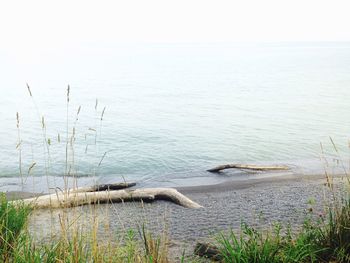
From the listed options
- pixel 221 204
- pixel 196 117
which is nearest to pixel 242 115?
pixel 196 117

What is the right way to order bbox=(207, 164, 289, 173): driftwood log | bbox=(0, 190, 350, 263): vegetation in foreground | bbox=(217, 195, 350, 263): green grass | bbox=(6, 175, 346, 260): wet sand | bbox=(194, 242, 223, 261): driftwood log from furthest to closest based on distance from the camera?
bbox=(207, 164, 289, 173): driftwood log < bbox=(6, 175, 346, 260): wet sand < bbox=(194, 242, 223, 261): driftwood log < bbox=(217, 195, 350, 263): green grass < bbox=(0, 190, 350, 263): vegetation in foreground

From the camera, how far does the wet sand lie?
9.53 m

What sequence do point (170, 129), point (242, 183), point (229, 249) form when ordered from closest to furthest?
point (229, 249)
point (242, 183)
point (170, 129)

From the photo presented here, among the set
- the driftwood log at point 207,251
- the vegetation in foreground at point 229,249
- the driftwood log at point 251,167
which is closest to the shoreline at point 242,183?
the driftwood log at point 251,167

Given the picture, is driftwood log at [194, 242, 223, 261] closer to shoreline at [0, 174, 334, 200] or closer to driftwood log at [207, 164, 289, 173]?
shoreline at [0, 174, 334, 200]

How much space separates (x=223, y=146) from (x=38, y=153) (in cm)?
971

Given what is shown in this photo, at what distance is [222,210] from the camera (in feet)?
38.4

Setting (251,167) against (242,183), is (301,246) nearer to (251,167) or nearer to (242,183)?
(242,183)

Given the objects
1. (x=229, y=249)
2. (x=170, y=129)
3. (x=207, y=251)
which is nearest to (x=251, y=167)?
(x=207, y=251)

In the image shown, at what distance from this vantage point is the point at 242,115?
38.2 meters

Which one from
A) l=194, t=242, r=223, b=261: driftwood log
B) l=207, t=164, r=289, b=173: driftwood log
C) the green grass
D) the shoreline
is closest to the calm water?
l=207, t=164, r=289, b=173: driftwood log

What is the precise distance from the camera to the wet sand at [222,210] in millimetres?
9531

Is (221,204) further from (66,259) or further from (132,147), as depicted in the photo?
(132,147)

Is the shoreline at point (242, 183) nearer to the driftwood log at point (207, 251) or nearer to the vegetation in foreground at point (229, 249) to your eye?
the driftwood log at point (207, 251)
